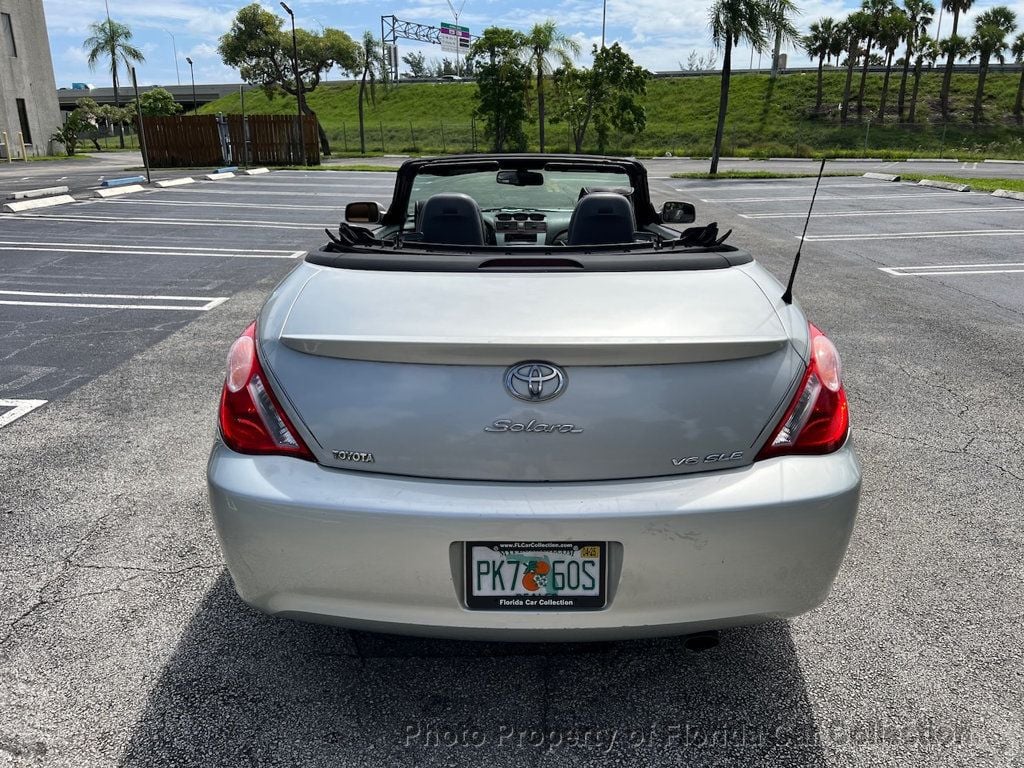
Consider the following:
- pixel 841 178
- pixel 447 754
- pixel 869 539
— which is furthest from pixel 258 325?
pixel 841 178

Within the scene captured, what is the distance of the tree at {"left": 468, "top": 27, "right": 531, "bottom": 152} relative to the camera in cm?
4547

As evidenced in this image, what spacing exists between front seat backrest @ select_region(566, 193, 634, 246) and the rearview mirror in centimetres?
117

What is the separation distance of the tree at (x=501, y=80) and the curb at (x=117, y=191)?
99.5ft

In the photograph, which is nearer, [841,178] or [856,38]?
[841,178]

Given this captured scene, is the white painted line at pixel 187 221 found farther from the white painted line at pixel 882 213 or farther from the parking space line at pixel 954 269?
the parking space line at pixel 954 269

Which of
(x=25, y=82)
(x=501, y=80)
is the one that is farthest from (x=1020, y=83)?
(x=25, y=82)

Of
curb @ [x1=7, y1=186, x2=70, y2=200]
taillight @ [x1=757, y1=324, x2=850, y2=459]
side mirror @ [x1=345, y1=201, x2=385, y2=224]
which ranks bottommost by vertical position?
curb @ [x1=7, y1=186, x2=70, y2=200]

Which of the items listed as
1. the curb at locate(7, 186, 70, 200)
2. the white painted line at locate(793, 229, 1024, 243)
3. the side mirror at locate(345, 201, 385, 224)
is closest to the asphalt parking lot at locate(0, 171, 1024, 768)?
the side mirror at locate(345, 201, 385, 224)

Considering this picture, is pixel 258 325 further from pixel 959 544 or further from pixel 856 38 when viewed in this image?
pixel 856 38

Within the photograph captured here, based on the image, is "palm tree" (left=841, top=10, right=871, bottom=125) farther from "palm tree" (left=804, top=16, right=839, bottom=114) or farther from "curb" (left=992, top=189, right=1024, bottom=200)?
"curb" (left=992, top=189, right=1024, bottom=200)

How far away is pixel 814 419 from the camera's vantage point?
2.02 meters

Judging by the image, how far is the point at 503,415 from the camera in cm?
186

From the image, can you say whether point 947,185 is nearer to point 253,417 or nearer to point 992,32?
point 253,417

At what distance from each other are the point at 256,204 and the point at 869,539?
16.3 m
